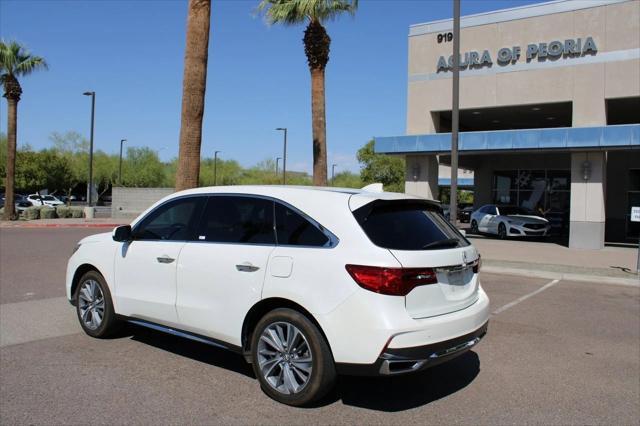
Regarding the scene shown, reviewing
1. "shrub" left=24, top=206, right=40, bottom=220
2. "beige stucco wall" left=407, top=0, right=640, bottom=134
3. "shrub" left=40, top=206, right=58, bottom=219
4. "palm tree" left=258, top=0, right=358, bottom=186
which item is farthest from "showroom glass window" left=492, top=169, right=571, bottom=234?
"shrub" left=24, top=206, right=40, bottom=220

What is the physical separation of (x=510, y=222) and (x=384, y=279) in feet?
70.0

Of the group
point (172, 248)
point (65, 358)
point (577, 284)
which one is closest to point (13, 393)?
point (65, 358)

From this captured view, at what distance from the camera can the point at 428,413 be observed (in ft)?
14.5

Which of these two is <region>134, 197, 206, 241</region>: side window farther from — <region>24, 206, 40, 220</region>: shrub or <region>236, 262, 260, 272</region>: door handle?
<region>24, 206, 40, 220</region>: shrub

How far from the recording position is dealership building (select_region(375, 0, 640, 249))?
65.0ft

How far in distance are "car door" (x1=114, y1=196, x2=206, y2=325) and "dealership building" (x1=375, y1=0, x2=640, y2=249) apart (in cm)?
1684

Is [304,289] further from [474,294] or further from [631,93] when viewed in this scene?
Answer: [631,93]

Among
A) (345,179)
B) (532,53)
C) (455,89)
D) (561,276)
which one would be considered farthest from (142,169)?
(561,276)

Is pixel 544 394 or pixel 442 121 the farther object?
pixel 442 121

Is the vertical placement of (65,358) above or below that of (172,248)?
below

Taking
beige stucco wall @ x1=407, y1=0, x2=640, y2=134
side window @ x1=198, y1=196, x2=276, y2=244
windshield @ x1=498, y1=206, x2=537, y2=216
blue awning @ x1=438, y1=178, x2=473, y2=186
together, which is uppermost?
beige stucco wall @ x1=407, y1=0, x2=640, y2=134

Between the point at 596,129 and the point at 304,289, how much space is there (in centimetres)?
1786

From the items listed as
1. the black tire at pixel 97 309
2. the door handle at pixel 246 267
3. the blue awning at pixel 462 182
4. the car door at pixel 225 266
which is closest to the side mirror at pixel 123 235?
the black tire at pixel 97 309

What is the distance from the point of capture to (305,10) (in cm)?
1831
